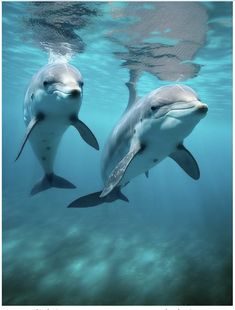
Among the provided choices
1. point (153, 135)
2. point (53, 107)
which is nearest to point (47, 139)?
point (53, 107)

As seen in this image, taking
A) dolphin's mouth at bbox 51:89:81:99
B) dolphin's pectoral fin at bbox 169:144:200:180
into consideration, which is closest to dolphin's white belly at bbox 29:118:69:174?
dolphin's mouth at bbox 51:89:81:99

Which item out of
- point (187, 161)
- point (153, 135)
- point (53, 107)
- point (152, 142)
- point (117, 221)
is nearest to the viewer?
point (153, 135)

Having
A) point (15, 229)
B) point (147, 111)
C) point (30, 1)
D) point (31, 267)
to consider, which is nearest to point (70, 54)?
point (30, 1)

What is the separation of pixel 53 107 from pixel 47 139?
166 cm

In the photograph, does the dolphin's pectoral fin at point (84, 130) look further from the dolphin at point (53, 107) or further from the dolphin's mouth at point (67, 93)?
the dolphin's mouth at point (67, 93)

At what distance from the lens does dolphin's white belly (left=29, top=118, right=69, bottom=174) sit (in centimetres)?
699

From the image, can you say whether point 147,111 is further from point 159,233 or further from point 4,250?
point 159,233

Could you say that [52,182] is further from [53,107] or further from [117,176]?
[117,176]

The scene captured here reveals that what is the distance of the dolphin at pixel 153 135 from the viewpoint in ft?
15.5

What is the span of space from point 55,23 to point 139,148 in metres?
9.77

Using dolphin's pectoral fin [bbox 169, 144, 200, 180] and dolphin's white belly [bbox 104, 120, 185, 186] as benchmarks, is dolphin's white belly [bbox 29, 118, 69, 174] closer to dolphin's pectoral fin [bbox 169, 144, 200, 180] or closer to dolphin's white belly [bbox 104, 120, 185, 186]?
dolphin's white belly [bbox 104, 120, 185, 186]

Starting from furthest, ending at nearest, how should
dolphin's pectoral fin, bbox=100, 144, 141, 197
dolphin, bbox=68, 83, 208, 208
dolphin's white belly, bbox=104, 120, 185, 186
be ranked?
dolphin's white belly, bbox=104, 120, 185, 186, dolphin's pectoral fin, bbox=100, 144, 141, 197, dolphin, bbox=68, 83, 208, 208

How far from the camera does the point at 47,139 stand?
7742mm

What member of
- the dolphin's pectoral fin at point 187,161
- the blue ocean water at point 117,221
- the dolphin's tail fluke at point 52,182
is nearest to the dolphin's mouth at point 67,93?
the dolphin's pectoral fin at point 187,161
